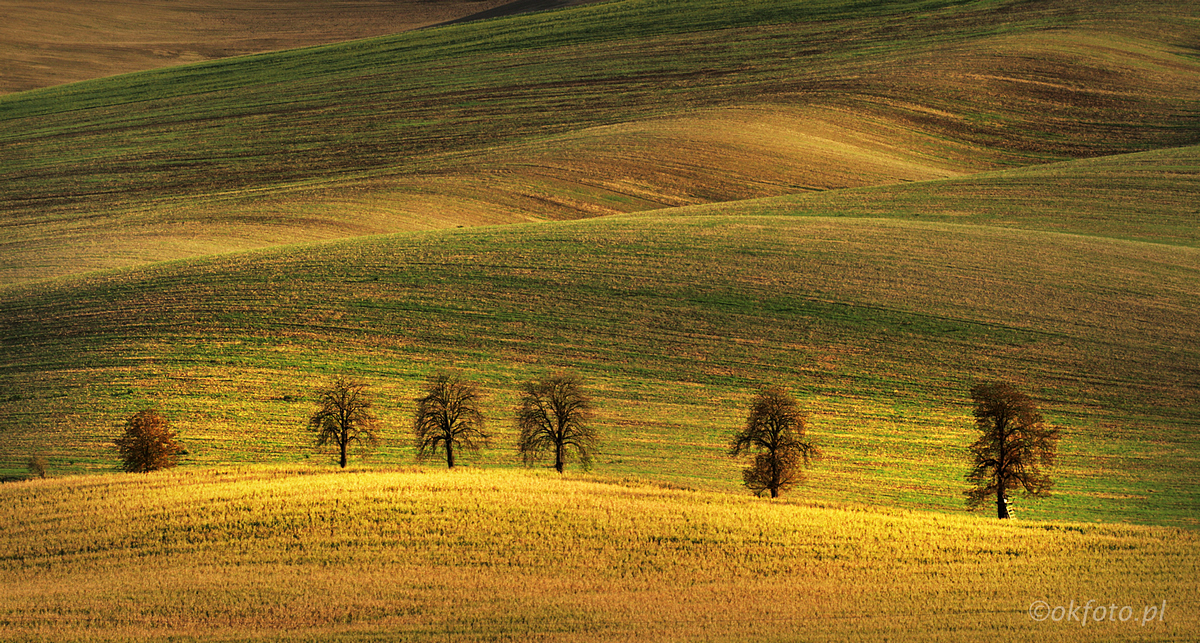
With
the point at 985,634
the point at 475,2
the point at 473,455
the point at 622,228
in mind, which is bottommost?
the point at 985,634

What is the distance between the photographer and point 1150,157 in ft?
199

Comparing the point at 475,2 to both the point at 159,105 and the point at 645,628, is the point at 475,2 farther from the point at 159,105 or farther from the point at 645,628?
the point at 645,628

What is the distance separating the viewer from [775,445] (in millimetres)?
27875

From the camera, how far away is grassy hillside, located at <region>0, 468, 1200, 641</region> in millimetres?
16906

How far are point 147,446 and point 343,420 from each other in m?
5.00

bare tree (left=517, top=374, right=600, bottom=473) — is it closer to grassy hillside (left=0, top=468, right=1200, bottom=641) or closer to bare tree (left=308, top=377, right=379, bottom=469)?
bare tree (left=308, top=377, right=379, bottom=469)

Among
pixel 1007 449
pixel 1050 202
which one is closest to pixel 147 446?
pixel 1007 449

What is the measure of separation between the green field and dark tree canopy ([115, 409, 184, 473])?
72.7 inches

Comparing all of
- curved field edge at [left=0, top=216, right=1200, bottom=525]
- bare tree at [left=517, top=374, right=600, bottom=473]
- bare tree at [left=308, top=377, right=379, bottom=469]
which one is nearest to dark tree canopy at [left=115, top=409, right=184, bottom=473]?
curved field edge at [left=0, top=216, right=1200, bottom=525]

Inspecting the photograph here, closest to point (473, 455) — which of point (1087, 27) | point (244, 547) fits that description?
point (244, 547)

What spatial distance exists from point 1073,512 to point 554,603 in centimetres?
1535

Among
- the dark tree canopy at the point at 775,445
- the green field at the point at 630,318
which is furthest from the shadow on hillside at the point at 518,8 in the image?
the dark tree canopy at the point at 775,445

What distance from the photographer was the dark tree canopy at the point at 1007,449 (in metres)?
27.3

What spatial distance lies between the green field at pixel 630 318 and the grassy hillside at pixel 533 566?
10 cm
